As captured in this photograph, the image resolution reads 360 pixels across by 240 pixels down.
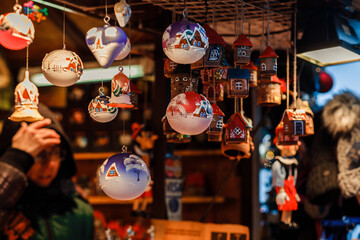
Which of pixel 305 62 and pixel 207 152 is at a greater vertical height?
pixel 305 62

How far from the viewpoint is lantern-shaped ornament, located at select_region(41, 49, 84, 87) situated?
5.99ft

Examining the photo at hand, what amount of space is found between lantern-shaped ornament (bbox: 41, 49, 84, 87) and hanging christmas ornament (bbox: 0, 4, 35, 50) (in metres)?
0.16

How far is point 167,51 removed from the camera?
1798 mm

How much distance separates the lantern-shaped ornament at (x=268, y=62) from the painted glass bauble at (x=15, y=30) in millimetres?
1028

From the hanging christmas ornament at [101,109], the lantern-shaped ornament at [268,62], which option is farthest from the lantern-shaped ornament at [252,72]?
the hanging christmas ornament at [101,109]

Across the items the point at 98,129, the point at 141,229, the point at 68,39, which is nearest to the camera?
the point at 68,39

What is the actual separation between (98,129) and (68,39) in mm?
1260

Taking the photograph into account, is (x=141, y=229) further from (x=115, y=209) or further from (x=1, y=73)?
(x=1, y=73)

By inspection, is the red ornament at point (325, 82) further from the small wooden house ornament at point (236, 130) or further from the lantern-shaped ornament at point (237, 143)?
the small wooden house ornament at point (236, 130)

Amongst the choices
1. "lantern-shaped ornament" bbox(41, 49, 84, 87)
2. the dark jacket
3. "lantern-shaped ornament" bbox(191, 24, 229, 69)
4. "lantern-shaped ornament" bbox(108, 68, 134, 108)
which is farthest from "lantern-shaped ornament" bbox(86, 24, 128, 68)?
the dark jacket

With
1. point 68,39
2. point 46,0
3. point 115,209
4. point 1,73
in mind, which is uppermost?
point 46,0

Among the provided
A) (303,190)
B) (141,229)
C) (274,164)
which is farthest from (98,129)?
(274,164)

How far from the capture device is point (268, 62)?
2336 millimetres

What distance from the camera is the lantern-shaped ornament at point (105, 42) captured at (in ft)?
5.73
